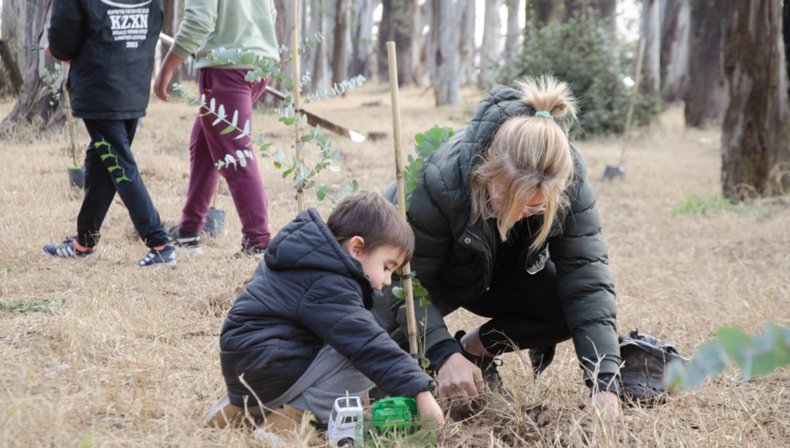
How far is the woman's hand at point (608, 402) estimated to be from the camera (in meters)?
2.51

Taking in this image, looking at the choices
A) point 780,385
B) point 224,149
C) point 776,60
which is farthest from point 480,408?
point 776,60

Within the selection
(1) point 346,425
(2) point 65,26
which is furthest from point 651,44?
(1) point 346,425

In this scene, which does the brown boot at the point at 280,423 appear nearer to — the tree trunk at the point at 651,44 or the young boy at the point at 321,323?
the young boy at the point at 321,323

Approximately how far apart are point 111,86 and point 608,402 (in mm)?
2850

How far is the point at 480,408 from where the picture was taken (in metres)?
2.64

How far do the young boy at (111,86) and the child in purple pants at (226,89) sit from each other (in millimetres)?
183

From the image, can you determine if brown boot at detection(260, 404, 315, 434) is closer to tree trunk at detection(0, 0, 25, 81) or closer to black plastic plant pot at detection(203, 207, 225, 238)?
black plastic plant pot at detection(203, 207, 225, 238)

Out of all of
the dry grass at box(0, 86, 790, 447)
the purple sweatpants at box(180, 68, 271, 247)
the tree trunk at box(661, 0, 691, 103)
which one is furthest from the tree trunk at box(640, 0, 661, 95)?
the purple sweatpants at box(180, 68, 271, 247)

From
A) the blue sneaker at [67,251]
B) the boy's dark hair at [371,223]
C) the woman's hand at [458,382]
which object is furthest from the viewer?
the blue sneaker at [67,251]

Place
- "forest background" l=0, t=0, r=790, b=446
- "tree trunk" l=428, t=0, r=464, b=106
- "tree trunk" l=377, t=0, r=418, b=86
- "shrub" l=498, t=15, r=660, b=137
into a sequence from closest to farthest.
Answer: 1. "forest background" l=0, t=0, r=790, b=446
2. "shrub" l=498, t=15, r=660, b=137
3. "tree trunk" l=428, t=0, r=464, b=106
4. "tree trunk" l=377, t=0, r=418, b=86

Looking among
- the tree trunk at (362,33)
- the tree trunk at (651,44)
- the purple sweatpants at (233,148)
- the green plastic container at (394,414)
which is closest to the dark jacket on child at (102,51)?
the purple sweatpants at (233,148)

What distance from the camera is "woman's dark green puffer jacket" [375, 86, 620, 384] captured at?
2639 millimetres

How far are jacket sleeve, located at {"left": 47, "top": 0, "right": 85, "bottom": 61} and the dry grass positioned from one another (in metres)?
1.07

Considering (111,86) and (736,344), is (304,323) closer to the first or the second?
(736,344)
